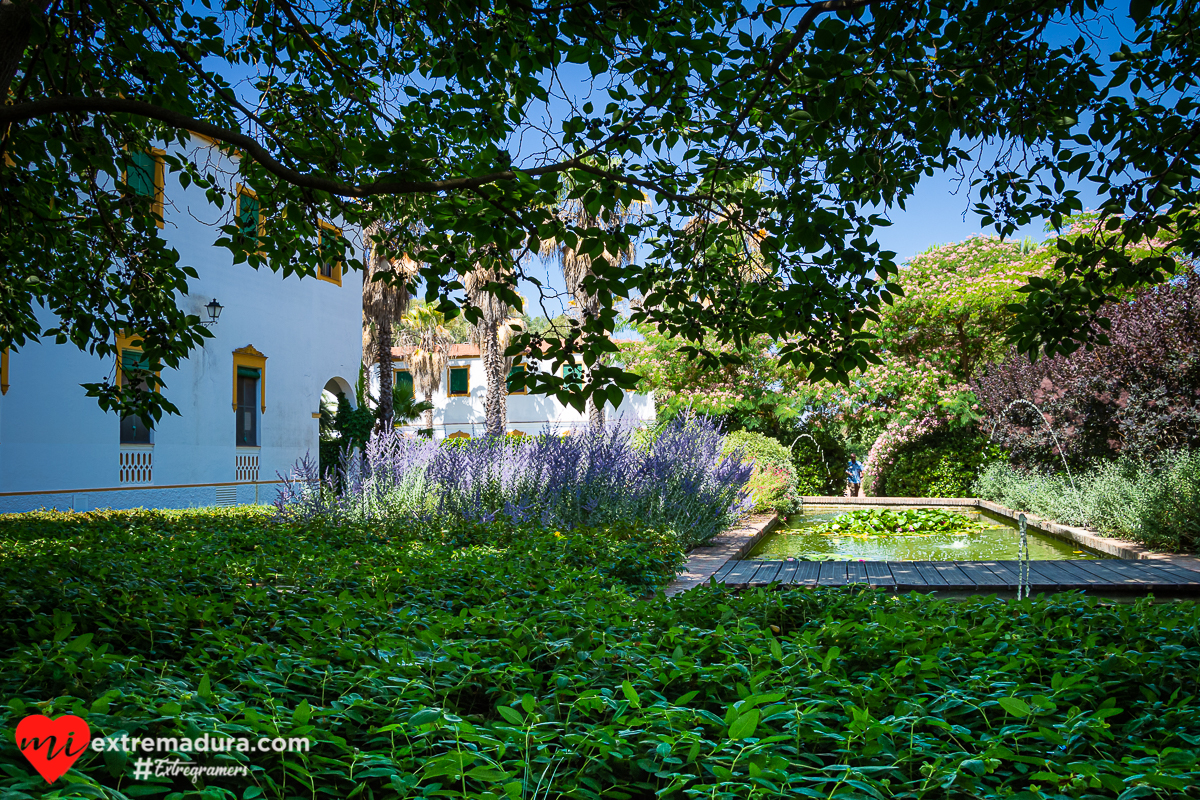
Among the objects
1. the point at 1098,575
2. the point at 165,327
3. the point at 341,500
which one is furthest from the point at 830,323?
the point at 341,500

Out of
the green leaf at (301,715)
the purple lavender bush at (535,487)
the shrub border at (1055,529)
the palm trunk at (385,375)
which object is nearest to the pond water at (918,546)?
the shrub border at (1055,529)

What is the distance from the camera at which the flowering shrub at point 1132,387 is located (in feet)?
32.1

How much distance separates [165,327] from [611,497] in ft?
15.4

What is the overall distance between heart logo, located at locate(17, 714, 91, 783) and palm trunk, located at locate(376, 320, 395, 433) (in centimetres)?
1466

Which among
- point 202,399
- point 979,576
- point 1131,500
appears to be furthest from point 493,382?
point 979,576

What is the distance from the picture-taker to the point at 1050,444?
13.2 metres

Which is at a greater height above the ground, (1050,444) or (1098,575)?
(1050,444)

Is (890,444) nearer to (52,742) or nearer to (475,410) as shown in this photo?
(52,742)

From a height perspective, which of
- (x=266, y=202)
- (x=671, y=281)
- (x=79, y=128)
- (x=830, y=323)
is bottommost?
(x=830, y=323)

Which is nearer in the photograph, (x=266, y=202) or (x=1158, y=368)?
(x=266, y=202)

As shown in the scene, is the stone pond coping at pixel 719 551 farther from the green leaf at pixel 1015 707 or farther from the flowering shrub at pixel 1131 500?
the flowering shrub at pixel 1131 500

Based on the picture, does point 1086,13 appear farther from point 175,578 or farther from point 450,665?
point 175,578

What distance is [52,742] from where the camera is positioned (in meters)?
1.63

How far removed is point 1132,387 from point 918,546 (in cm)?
390
